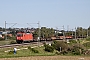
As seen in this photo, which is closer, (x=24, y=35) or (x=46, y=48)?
(x=46, y=48)

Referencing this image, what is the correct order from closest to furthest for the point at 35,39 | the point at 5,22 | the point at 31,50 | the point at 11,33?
the point at 31,50
the point at 5,22
the point at 35,39
the point at 11,33

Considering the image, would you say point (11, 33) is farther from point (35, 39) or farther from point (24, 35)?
point (24, 35)

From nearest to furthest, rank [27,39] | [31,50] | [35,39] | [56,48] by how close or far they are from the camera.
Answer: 1. [31,50]
2. [56,48]
3. [27,39]
4. [35,39]

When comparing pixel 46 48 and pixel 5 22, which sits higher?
pixel 5 22

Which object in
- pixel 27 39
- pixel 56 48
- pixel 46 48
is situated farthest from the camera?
pixel 27 39

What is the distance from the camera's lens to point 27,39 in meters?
80.6

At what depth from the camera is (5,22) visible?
7481 cm

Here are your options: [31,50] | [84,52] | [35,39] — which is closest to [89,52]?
[84,52]

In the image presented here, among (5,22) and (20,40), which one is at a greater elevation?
(5,22)

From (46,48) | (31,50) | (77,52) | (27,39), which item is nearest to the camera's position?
(77,52)

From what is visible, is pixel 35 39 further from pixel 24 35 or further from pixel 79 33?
pixel 79 33

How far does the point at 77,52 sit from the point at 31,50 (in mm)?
11151

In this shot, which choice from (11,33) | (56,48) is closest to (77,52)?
(56,48)

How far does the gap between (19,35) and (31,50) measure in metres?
27.2
